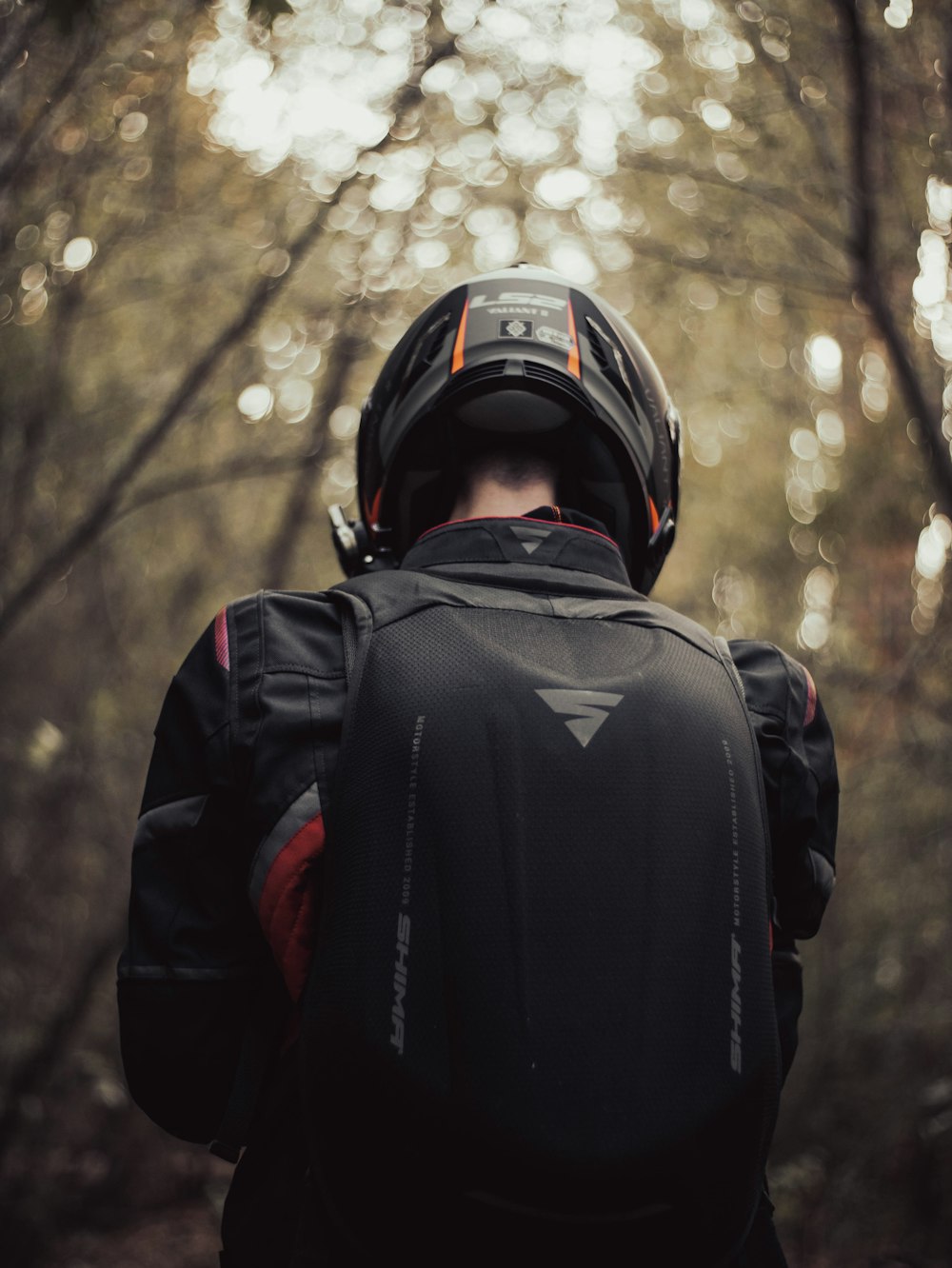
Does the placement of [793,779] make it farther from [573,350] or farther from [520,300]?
[520,300]

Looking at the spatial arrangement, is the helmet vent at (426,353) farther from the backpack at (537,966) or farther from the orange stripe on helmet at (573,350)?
the backpack at (537,966)

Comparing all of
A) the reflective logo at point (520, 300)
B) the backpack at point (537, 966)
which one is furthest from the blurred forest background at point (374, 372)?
the backpack at point (537, 966)

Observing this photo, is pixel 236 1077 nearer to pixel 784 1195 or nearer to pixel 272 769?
pixel 272 769

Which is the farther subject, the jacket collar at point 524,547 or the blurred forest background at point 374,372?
the blurred forest background at point 374,372

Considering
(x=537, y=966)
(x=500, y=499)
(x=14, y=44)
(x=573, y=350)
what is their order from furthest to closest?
1. (x=14, y=44)
2. (x=573, y=350)
3. (x=500, y=499)
4. (x=537, y=966)

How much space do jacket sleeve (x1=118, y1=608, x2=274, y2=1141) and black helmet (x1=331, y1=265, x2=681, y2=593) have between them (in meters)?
0.60

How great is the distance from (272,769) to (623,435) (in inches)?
36.0

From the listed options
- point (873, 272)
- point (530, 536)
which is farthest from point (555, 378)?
point (873, 272)

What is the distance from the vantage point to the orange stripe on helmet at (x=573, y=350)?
1.87 m

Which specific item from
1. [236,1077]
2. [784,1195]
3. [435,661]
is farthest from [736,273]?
[784,1195]

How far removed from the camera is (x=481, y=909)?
120 centimetres

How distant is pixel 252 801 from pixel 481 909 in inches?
13.3

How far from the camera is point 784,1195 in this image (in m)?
5.23

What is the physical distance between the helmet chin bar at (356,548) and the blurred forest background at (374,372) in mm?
1181
